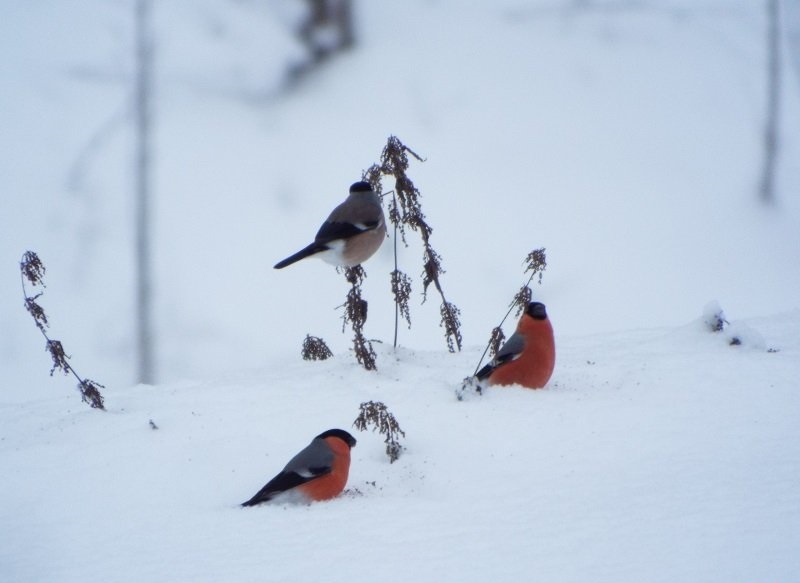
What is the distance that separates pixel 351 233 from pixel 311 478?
62.5 inches

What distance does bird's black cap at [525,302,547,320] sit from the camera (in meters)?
4.13

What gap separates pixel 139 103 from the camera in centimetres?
883

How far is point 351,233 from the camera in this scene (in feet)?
14.3

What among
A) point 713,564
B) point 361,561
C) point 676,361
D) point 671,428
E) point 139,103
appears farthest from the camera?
point 139,103

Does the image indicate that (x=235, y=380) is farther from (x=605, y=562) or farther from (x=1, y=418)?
(x=605, y=562)

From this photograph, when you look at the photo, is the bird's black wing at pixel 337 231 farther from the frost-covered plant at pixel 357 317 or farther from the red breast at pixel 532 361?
the red breast at pixel 532 361

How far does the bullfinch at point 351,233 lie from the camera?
434 cm

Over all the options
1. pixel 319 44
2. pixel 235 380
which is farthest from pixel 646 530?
pixel 319 44

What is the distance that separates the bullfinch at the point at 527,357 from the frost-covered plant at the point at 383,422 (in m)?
0.76

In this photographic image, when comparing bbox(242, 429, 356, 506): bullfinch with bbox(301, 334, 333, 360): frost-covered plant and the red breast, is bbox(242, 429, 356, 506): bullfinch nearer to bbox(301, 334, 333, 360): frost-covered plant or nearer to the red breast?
the red breast

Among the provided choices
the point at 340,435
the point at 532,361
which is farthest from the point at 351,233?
the point at 340,435

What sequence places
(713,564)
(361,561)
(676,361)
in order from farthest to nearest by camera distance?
1. (676,361)
2. (361,561)
3. (713,564)

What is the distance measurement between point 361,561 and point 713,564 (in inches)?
42.0

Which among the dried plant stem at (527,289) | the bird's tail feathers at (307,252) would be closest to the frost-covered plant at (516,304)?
the dried plant stem at (527,289)
